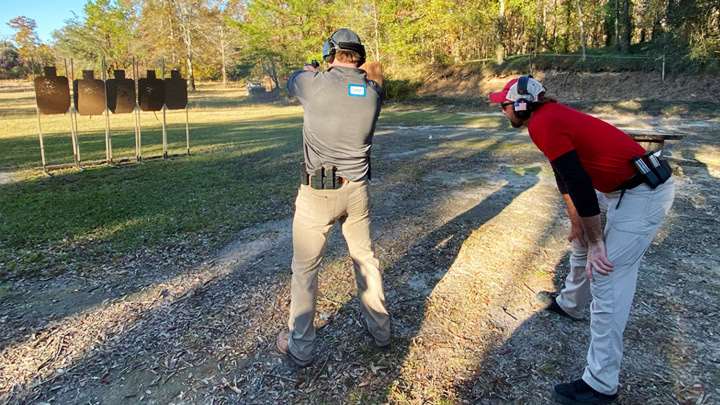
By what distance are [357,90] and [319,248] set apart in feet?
2.91

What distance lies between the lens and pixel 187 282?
145 inches

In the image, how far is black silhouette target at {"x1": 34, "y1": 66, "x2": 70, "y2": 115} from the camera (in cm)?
771

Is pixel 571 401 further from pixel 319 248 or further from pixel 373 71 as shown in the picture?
pixel 373 71

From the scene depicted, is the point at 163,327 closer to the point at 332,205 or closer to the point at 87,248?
the point at 332,205

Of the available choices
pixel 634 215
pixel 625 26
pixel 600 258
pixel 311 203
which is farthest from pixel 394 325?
pixel 625 26

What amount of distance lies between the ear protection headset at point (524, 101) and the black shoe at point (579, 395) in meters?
1.41

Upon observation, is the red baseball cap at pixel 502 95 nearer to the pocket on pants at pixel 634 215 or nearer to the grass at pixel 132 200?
the pocket on pants at pixel 634 215

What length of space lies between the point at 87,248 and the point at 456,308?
361 centimetres

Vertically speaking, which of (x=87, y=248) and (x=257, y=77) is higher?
(x=257, y=77)

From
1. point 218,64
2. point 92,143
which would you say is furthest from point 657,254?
point 218,64

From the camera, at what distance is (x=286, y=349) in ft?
8.75

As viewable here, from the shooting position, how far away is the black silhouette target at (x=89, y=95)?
8.12 m

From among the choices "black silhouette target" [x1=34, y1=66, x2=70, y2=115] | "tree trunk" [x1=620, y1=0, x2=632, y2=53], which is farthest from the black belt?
"tree trunk" [x1=620, y1=0, x2=632, y2=53]

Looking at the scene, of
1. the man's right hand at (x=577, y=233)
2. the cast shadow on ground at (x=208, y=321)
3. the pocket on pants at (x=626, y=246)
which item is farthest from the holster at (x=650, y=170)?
the cast shadow on ground at (x=208, y=321)
